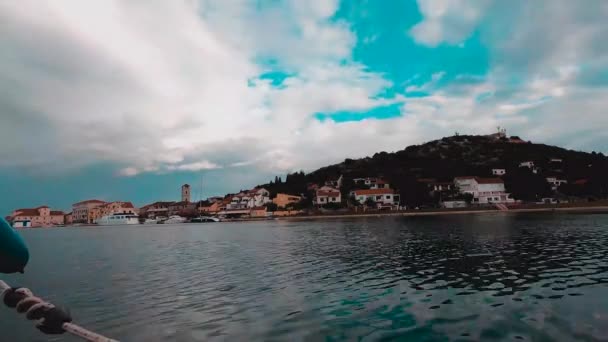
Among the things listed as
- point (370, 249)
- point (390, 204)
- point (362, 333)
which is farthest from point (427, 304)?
point (390, 204)

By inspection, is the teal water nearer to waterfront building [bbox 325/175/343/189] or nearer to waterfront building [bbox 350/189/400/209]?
waterfront building [bbox 350/189/400/209]

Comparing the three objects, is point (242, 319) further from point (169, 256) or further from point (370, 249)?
point (169, 256)

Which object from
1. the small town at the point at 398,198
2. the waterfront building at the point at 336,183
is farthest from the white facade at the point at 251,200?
the waterfront building at the point at 336,183

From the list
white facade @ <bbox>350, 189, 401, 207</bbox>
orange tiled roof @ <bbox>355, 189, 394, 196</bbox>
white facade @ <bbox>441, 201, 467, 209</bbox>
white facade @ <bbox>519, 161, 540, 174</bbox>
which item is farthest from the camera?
white facade @ <bbox>519, 161, 540, 174</bbox>

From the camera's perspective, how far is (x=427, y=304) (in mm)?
14156

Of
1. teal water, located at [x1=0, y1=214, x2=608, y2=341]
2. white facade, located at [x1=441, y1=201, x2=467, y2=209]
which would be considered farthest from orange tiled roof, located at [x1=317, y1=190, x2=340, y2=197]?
teal water, located at [x1=0, y1=214, x2=608, y2=341]

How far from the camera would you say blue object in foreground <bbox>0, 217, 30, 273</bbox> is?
175 inches

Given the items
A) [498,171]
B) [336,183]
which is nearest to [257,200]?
[336,183]

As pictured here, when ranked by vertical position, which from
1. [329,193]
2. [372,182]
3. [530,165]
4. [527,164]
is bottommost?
[329,193]

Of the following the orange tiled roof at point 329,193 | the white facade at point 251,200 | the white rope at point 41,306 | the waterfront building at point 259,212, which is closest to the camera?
the white rope at point 41,306

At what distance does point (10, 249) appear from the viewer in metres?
4.54

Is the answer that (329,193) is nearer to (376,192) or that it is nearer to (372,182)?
(376,192)

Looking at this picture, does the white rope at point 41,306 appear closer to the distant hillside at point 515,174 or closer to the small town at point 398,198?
the small town at point 398,198

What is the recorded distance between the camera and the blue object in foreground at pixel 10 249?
445cm
